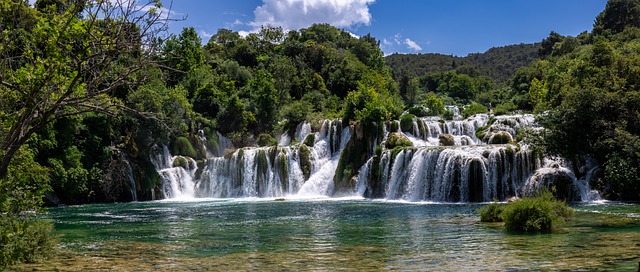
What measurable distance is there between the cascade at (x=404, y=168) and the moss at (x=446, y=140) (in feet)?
0.54

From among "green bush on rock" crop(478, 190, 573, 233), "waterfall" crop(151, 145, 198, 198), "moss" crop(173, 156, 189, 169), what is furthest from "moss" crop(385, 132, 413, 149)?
"green bush on rock" crop(478, 190, 573, 233)

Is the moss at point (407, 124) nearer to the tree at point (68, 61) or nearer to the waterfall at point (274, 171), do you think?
the waterfall at point (274, 171)

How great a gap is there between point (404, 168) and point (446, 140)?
7161mm

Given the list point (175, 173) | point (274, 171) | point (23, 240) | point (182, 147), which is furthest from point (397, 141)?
point (23, 240)

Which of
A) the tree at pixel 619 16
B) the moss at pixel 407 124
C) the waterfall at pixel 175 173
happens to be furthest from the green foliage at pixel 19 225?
the tree at pixel 619 16

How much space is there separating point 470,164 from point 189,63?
132ft

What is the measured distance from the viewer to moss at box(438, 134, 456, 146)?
129 feet

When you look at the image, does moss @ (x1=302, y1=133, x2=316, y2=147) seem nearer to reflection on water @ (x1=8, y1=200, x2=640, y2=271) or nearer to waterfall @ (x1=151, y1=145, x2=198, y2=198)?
waterfall @ (x1=151, y1=145, x2=198, y2=198)

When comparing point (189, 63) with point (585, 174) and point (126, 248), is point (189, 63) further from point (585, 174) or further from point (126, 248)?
point (126, 248)

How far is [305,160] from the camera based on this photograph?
41.9 metres

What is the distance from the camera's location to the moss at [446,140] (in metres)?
39.3

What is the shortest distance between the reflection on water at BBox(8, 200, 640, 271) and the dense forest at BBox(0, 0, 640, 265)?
8.52ft

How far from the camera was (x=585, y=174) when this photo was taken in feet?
90.7

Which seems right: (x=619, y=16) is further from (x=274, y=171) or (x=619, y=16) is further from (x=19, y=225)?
(x=19, y=225)
